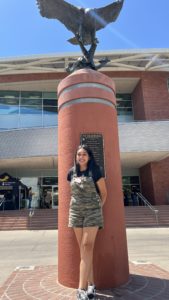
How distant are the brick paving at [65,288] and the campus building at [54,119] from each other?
14318 mm

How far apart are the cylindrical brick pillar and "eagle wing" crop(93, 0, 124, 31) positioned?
141cm

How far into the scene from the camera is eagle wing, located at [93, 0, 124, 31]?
5640 mm

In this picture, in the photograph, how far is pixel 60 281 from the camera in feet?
13.7

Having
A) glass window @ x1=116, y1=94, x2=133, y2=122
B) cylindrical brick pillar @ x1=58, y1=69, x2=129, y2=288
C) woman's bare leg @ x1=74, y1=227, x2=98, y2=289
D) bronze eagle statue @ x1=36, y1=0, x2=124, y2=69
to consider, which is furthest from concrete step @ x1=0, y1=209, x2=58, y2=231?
glass window @ x1=116, y1=94, x2=133, y2=122

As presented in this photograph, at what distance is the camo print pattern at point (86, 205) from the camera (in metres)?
3.45

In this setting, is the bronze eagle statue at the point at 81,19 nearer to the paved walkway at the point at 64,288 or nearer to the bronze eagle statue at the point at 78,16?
the bronze eagle statue at the point at 78,16

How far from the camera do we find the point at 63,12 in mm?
5523

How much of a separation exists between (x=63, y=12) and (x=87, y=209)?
13.6ft

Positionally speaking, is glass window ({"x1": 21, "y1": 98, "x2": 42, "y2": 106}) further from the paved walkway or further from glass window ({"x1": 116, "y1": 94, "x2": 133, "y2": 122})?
the paved walkway

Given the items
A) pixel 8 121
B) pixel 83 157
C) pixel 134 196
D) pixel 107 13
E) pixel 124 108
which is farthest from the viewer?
pixel 124 108

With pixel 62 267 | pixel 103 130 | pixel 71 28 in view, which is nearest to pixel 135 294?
pixel 62 267

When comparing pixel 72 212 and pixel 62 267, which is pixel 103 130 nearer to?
pixel 72 212

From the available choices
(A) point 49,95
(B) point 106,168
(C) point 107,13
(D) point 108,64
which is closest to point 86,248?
(B) point 106,168

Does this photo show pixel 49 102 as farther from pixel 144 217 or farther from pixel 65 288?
pixel 65 288
